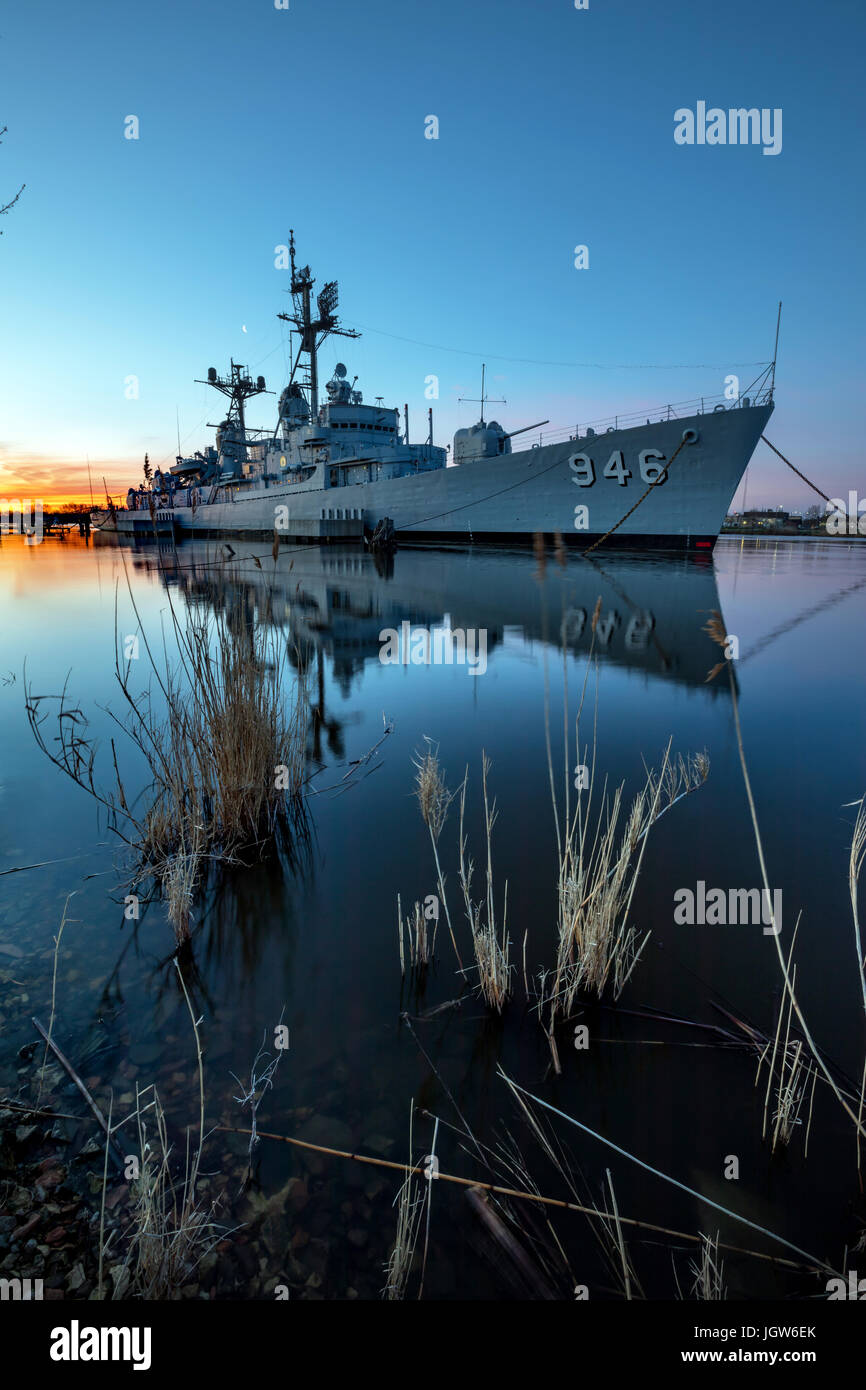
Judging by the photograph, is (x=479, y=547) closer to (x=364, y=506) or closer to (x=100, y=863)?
(x=364, y=506)

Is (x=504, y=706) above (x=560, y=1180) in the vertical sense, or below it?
above

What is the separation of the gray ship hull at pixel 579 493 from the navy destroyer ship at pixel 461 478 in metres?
0.06

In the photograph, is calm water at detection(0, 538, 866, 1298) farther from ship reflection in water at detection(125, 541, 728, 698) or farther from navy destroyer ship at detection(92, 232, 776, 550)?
navy destroyer ship at detection(92, 232, 776, 550)

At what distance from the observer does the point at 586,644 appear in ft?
34.4

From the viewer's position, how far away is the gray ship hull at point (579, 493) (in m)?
23.0

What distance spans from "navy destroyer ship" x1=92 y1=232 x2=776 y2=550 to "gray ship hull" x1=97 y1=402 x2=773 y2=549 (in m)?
0.06

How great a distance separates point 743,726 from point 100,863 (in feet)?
20.4

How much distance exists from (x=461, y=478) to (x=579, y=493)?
6.96 meters

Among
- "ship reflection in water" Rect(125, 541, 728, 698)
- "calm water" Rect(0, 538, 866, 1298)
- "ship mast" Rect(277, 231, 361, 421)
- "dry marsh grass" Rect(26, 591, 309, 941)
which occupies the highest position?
"ship mast" Rect(277, 231, 361, 421)

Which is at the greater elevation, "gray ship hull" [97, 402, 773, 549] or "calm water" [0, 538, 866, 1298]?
"gray ship hull" [97, 402, 773, 549]

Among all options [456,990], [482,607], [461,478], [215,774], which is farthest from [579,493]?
[456,990]

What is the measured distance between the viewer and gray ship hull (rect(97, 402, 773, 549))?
75.4 ft

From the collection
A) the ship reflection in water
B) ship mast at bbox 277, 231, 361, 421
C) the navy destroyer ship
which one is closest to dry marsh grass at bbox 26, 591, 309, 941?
the ship reflection in water
